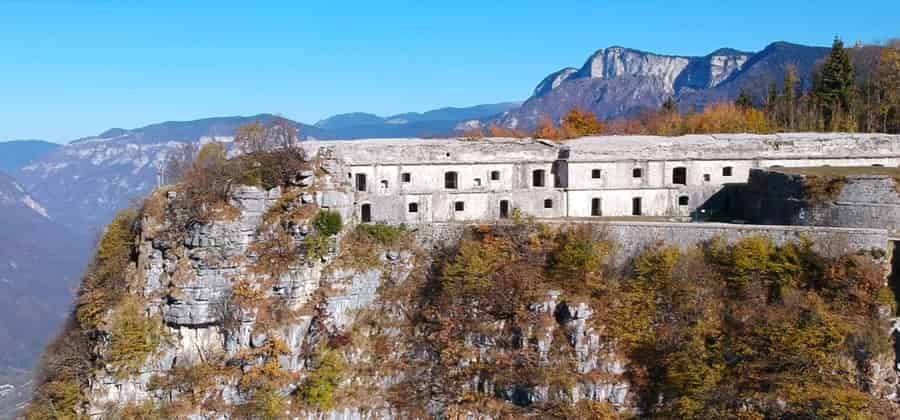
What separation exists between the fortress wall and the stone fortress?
3860 mm

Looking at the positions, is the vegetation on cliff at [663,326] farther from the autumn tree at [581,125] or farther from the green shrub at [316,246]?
the autumn tree at [581,125]

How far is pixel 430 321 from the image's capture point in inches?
1603

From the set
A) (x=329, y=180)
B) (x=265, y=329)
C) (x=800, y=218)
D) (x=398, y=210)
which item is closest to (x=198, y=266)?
(x=265, y=329)

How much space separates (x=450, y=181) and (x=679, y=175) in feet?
42.6

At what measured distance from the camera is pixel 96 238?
48.4 metres

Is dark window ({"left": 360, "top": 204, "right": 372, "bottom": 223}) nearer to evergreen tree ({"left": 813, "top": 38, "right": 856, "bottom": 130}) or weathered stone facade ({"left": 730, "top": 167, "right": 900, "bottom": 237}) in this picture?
weathered stone facade ({"left": 730, "top": 167, "right": 900, "bottom": 237})

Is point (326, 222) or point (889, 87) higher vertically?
point (889, 87)

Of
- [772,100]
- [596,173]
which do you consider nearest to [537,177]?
[596,173]

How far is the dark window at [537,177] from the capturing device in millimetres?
46344

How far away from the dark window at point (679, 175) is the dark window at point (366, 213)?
17172mm

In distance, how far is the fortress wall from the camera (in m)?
35.7

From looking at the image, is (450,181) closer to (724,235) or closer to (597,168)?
(597,168)

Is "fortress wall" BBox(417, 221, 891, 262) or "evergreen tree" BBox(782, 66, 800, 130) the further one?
"evergreen tree" BBox(782, 66, 800, 130)

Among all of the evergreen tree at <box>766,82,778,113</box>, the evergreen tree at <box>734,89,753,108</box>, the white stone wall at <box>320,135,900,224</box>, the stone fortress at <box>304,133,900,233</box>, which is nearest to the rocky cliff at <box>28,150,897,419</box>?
the stone fortress at <box>304,133,900,233</box>
